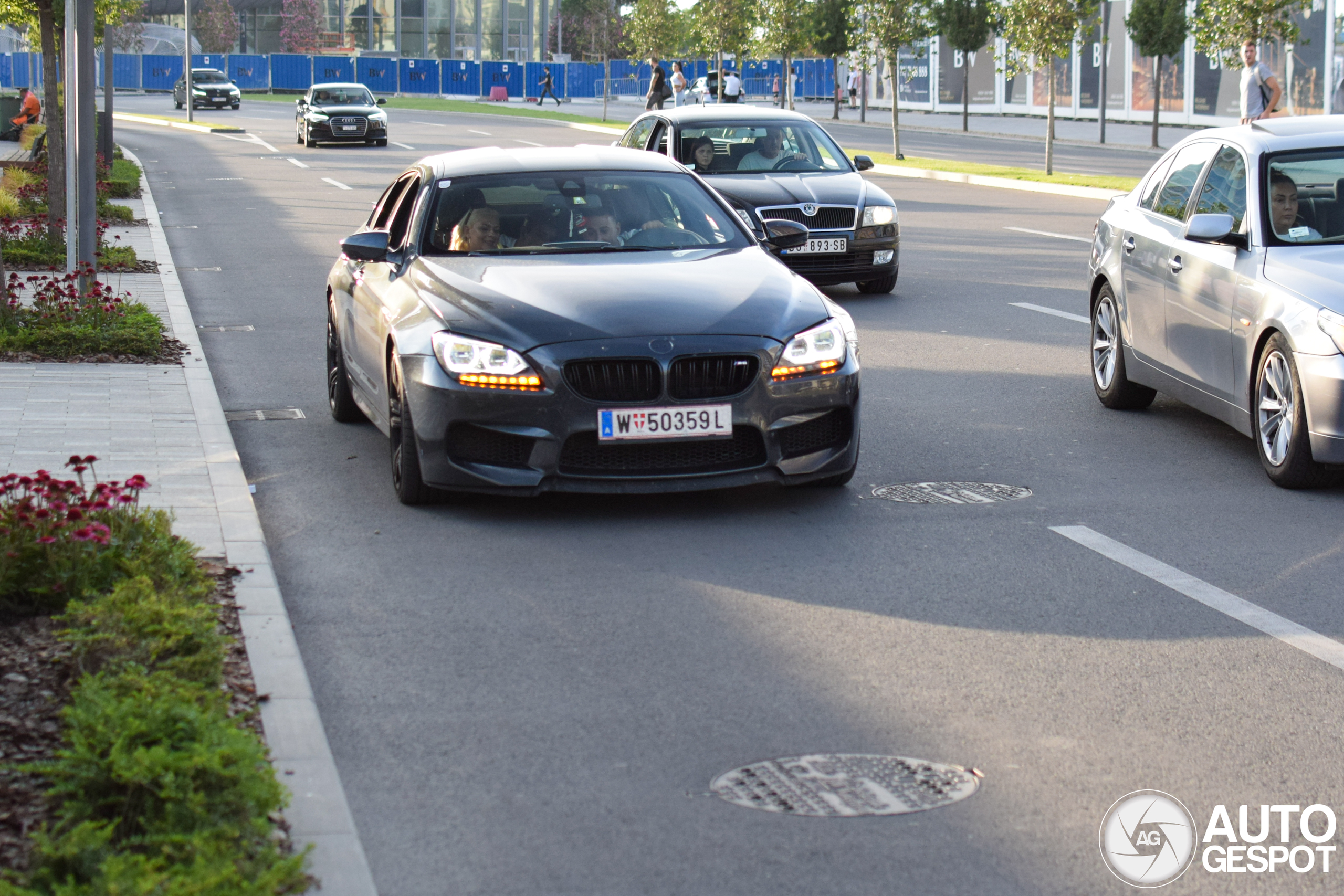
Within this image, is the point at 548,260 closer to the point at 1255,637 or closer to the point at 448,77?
the point at 1255,637

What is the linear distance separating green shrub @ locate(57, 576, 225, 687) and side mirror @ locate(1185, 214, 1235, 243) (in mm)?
5121

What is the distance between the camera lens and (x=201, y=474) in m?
8.00

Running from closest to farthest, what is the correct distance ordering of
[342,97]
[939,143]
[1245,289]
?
[1245,289]
[939,143]
[342,97]

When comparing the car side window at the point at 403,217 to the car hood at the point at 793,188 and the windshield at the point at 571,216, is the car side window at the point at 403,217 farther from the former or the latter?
the car hood at the point at 793,188

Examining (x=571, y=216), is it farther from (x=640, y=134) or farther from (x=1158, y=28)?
(x=1158, y=28)

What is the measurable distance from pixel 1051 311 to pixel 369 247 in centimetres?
754

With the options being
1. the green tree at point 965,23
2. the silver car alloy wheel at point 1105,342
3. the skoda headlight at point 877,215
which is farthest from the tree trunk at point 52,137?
the green tree at point 965,23

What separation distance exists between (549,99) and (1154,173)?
82971 mm

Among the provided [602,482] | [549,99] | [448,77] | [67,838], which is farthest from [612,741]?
[448,77]

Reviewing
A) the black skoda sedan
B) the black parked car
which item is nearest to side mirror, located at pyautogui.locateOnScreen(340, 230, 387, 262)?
the black skoda sedan

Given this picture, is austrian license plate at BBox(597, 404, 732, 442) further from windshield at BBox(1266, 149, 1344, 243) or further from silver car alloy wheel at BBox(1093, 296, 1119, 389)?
silver car alloy wheel at BBox(1093, 296, 1119, 389)

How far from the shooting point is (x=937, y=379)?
449 inches

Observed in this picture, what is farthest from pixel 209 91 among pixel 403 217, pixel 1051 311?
pixel 403 217

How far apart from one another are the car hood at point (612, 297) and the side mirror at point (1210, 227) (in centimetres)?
186
